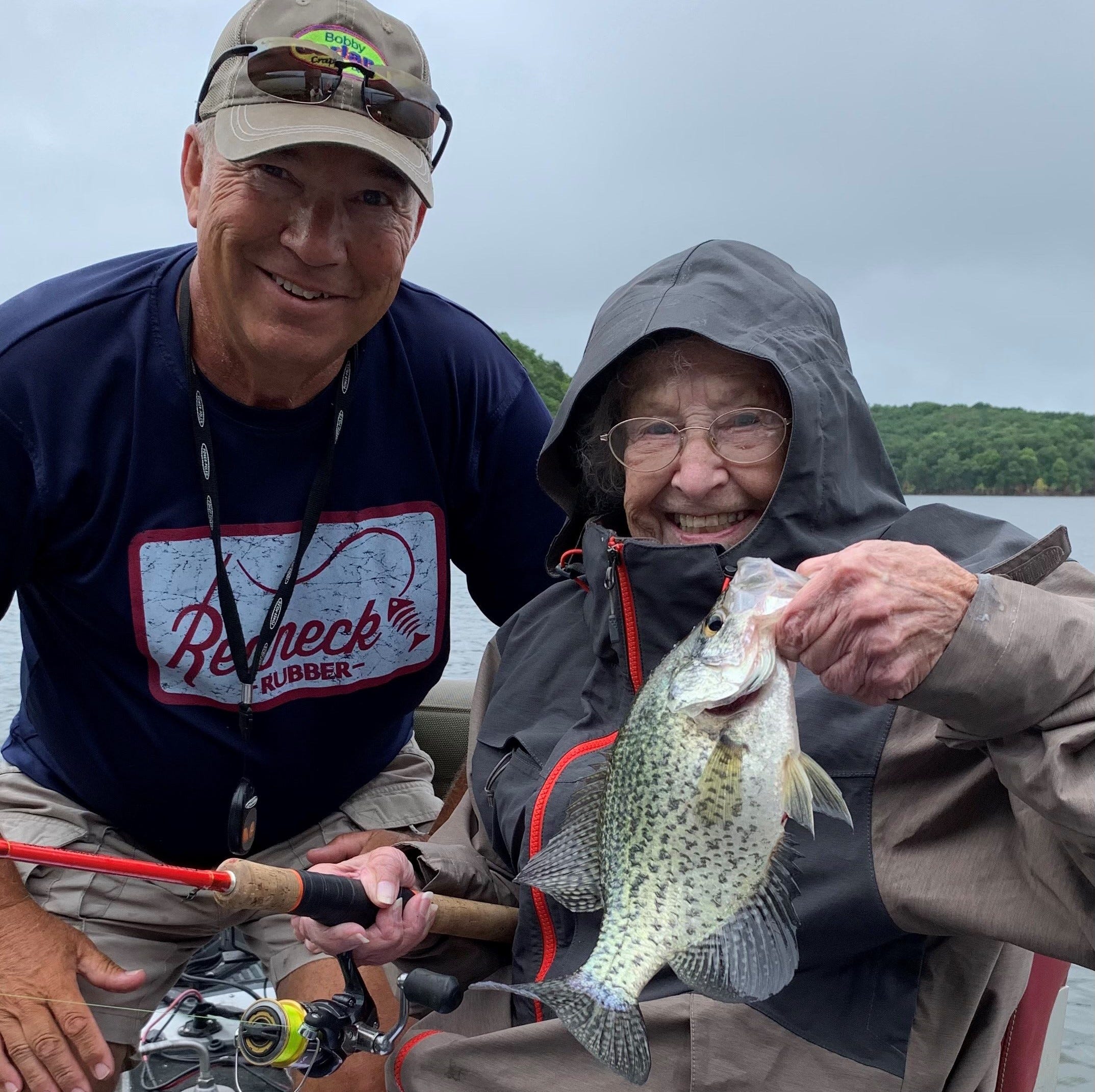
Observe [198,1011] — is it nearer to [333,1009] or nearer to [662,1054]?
[333,1009]

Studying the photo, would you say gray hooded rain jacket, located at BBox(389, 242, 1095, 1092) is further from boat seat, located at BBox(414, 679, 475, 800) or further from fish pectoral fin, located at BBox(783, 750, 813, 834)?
boat seat, located at BBox(414, 679, 475, 800)

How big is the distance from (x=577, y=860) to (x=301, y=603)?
1617 mm

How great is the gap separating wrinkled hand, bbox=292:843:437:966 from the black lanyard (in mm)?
857

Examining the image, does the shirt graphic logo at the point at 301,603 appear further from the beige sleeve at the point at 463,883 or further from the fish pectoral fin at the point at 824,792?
the fish pectoral fin at the point at 824,792

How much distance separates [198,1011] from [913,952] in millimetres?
3105

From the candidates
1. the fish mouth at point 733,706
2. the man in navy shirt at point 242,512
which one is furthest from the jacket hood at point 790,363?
the man in navy shirt at point 242,512

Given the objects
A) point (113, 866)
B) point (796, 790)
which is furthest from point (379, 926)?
point (796, 790)

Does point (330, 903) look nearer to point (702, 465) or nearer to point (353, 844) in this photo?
point (702, 465)

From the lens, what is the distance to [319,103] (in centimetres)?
338

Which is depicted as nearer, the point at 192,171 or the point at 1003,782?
the point at 1003,782

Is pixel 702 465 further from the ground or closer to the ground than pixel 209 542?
further from the ground

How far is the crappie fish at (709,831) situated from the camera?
2.19 meters

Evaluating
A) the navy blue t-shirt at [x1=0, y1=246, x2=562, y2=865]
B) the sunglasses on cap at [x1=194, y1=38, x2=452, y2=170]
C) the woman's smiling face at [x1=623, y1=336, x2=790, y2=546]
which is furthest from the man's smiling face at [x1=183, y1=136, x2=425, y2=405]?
the woman's smiling face at [x1=623, y1=336, x2=790, y2=546]

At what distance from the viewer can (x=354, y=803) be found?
4.28 m
